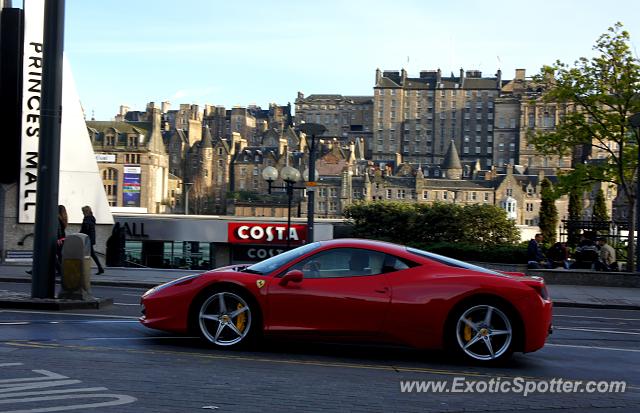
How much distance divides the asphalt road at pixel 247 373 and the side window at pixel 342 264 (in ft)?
2.93

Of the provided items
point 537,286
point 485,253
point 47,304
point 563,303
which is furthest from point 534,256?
point 537,286

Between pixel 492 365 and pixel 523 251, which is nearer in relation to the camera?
pixel 492 365

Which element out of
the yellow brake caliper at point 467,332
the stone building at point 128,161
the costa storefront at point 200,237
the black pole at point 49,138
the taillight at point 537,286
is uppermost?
the stone building at point 128,161

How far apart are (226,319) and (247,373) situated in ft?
4.62

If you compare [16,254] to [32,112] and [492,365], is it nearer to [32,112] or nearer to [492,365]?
[32,112]

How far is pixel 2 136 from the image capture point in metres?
25.8

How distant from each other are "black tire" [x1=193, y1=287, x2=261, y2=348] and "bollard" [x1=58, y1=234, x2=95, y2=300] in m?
4.00

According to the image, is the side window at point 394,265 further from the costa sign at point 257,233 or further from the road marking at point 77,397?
the costa sign at point 257,233

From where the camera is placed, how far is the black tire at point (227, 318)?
986 cm

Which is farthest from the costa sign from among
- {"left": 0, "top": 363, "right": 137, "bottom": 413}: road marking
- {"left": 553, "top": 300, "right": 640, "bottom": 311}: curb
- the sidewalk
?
{"left": 0, "top": 363, "right": 137, "bottom": 413}: road marking

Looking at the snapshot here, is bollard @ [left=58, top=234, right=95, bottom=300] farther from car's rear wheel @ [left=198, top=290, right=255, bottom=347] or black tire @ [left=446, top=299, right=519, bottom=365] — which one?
black tire @ [left=446, top=299, right=519, bottom=365]

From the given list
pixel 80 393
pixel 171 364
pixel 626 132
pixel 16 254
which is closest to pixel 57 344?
pixel 171 364

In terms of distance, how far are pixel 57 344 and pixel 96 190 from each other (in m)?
18.2

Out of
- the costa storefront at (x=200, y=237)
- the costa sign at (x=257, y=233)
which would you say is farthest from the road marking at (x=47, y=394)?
the costa sign at (x=257, y=233)
